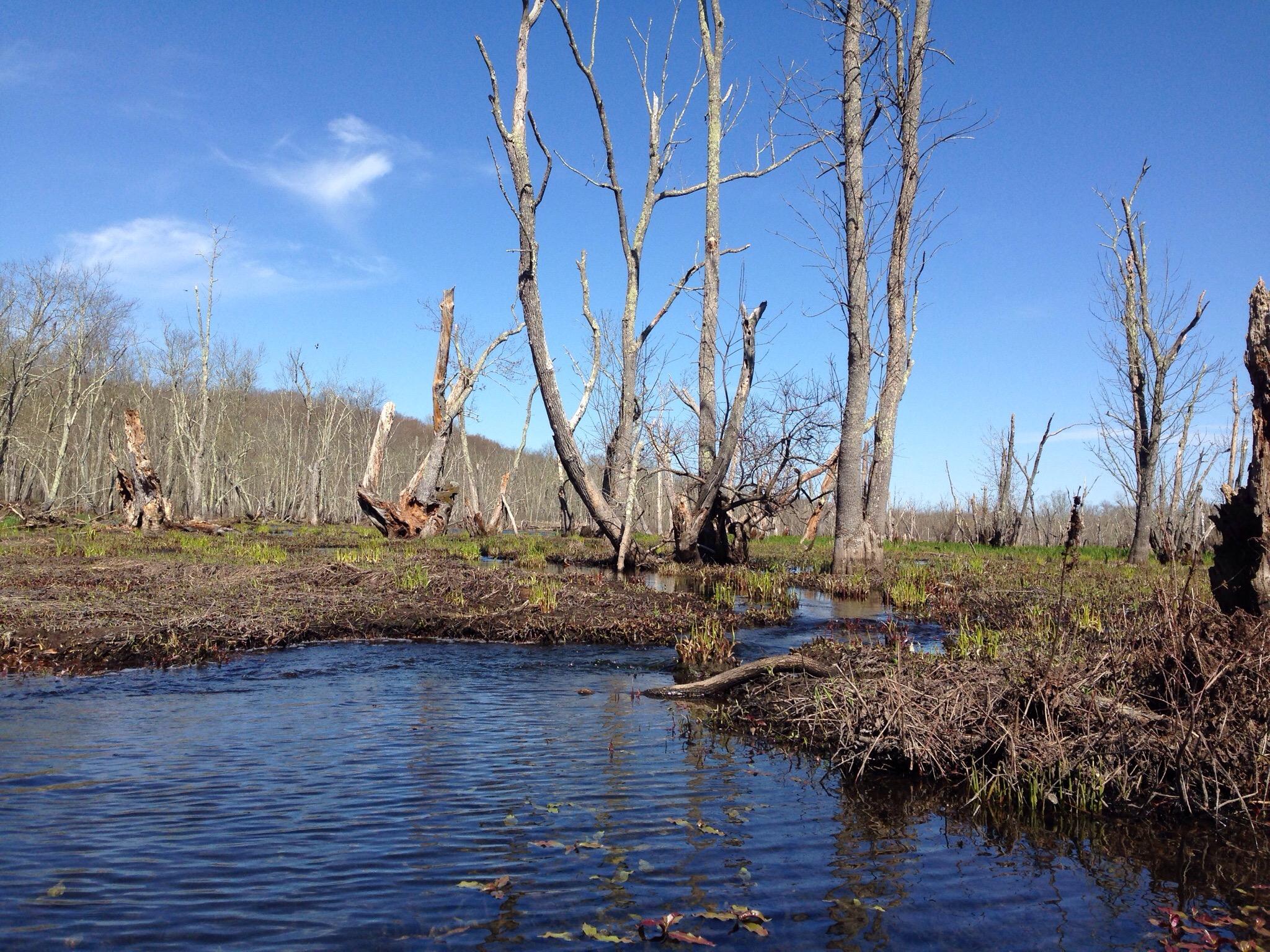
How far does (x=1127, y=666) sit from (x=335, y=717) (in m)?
5.92

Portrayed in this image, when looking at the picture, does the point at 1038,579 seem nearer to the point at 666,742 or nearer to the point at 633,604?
the point at 633,604

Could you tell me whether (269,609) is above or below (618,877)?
above

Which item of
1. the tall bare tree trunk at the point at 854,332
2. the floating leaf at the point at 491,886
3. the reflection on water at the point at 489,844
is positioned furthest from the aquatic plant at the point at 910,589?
the floating leaf at the point at 491,886

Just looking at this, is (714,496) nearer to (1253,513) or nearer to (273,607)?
(273,607)

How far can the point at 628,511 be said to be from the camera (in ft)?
60.3

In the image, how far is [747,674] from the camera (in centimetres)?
734

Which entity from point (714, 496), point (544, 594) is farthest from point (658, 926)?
point (714, 496)

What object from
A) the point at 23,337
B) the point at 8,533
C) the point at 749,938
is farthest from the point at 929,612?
the point at 23,337

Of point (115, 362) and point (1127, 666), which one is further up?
point (115, 362)

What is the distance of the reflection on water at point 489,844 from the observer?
11.4 ft

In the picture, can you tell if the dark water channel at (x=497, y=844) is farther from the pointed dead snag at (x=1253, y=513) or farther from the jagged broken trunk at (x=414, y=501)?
the jagged broken trunk at (x=414, y=501)

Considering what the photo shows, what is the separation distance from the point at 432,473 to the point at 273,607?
1629 centimetres

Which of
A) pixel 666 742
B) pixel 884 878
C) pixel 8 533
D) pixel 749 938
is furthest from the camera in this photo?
pixel 8 533

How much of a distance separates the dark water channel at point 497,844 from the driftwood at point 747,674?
0.72 m
